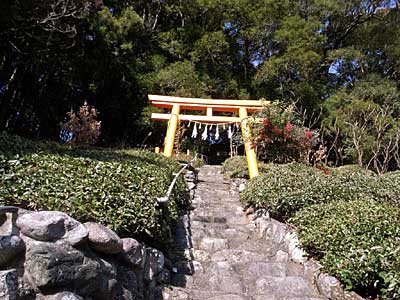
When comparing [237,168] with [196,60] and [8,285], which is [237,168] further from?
[8,285]

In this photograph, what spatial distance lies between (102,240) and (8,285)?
70 centimetres

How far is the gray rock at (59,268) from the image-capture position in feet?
7.03

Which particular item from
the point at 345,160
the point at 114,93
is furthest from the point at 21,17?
the point at 345,160

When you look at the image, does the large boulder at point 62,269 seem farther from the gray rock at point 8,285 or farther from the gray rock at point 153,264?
the gray rock at point 153,264

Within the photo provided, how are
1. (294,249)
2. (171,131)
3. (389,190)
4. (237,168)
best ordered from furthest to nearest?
(171,131) < (237,168) < (389,190) < (294,249)

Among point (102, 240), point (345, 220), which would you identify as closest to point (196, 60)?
point (345, 220)

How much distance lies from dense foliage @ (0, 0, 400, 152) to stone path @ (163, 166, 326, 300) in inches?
257

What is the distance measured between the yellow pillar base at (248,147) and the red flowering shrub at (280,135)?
0.54ft

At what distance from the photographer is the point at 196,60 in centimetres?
1234

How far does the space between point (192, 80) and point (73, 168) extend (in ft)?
26.7

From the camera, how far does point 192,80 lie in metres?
11.4

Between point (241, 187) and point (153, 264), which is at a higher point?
point (241, 187)

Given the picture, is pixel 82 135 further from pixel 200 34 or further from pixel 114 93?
pixel 200 34

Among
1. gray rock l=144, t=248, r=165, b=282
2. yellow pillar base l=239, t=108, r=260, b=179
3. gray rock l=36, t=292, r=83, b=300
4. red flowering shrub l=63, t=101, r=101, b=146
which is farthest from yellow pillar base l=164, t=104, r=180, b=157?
gray rock l=36, t=292, r=83, b=300
